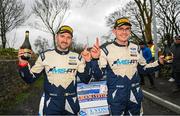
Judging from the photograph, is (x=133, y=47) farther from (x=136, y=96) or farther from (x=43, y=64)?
(x=43, y=64)

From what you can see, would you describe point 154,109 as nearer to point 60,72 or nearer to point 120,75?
point 120,75

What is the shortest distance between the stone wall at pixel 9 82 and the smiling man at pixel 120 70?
834cm

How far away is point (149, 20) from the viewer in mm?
31422

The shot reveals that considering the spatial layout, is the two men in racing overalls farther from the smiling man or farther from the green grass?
the green grass

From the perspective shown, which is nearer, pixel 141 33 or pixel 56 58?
pixel 56 58

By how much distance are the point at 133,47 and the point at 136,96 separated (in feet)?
2.58

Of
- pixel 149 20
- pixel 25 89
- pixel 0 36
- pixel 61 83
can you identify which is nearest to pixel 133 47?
pixel 61 83

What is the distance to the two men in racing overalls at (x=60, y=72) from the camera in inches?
207

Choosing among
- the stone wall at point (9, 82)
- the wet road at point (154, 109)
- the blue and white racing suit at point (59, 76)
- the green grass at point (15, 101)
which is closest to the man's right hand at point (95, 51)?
the blue and white racing suit at point (59, 76)

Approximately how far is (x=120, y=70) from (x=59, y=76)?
926mm

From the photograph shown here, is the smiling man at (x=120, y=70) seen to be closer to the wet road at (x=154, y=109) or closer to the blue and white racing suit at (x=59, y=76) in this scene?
the blue and white racing suit at (x=59, y=76)

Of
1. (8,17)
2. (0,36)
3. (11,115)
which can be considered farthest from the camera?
(8,17)

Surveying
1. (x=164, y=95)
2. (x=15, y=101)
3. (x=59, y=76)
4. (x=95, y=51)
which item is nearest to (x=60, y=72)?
(x=59, y=76)

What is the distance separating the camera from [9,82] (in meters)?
15.2
